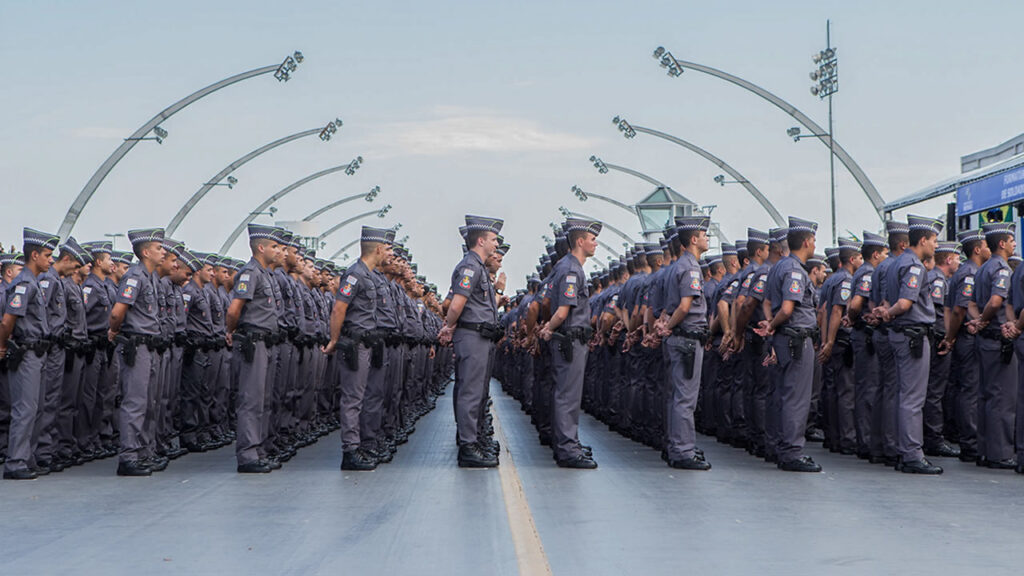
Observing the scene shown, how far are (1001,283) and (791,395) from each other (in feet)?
8.04

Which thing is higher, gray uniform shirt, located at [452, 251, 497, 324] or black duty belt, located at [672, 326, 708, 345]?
gray uniform shirt, located at [452, 251, 497, 324]

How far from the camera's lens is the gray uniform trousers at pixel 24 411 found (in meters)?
11.1

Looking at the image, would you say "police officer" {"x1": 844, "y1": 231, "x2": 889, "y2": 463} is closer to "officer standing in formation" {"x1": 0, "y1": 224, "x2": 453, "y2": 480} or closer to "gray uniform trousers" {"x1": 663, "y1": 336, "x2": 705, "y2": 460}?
"gray uniform trousers" {"x1": 663, "y1": 336, "x2": 705, "y2": 460}

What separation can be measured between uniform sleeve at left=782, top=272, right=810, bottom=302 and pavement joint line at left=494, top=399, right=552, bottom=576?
3.09 metres

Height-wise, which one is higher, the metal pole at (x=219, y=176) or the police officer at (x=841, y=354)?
the metal pole at (x=219, y=176)

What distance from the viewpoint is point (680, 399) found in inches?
469

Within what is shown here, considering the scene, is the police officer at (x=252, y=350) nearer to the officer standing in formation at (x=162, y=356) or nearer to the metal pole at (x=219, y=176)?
the officer standing in formation at (x=162, y=356)

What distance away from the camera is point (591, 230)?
12453mm

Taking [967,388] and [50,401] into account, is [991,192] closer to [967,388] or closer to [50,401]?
[967,388]

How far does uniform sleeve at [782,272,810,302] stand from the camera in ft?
38.3

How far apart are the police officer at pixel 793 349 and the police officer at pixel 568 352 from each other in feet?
5.93

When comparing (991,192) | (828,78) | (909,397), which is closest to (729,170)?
(828,78)

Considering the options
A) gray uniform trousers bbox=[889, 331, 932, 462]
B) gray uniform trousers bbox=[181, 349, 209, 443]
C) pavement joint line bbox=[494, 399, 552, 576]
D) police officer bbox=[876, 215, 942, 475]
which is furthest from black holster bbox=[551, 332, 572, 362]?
gray uniform trousers bbox=[181, 349, 209, 443]

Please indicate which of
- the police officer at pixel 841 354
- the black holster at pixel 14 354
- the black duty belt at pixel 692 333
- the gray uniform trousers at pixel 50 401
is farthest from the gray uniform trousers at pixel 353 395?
the police officer at pixel 841 354
